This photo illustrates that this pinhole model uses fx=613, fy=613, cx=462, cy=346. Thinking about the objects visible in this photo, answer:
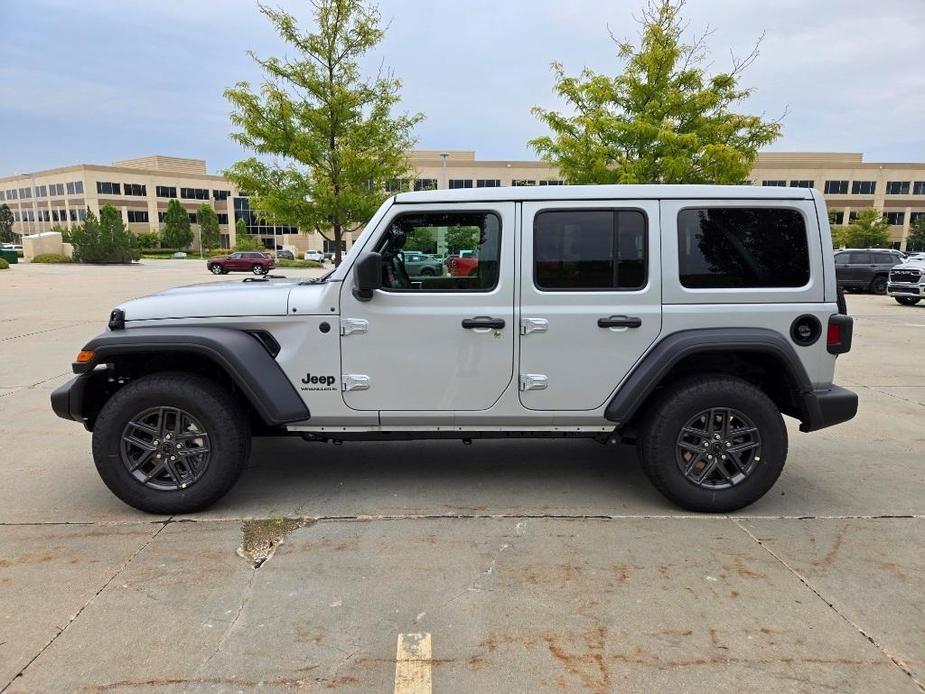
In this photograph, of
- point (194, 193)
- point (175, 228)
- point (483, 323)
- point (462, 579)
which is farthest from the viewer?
point (194, 193)

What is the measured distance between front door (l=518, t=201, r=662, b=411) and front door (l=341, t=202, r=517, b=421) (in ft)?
0.47

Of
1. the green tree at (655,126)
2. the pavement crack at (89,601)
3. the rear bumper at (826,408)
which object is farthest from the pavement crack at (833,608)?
the green tree at (655,126)

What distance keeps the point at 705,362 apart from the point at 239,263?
40.4 meters

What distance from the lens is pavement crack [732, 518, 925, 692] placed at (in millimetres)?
2393

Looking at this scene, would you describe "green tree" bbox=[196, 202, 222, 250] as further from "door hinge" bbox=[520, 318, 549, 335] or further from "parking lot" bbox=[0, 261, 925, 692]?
"door hinge" bbox=[520, 318, 549, 335]

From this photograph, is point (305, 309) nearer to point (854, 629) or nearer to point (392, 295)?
point (392, 295)

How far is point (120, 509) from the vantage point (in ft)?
12.6

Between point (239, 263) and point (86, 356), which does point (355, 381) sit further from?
point (239, 263)

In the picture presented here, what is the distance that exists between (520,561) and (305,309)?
1.87 metres

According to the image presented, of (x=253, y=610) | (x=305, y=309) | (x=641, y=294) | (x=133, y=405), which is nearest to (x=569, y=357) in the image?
(x=641, y=294)

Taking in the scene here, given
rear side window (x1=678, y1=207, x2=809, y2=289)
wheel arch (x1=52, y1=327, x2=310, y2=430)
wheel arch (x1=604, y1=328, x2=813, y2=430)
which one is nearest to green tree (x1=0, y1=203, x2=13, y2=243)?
wheel arch (x1=52, y1=327, x2=310, y2=430)

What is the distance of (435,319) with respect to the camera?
3.63m

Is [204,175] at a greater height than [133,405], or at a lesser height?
greater

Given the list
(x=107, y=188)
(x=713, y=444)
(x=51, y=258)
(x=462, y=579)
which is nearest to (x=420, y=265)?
(x=462, y=579)
